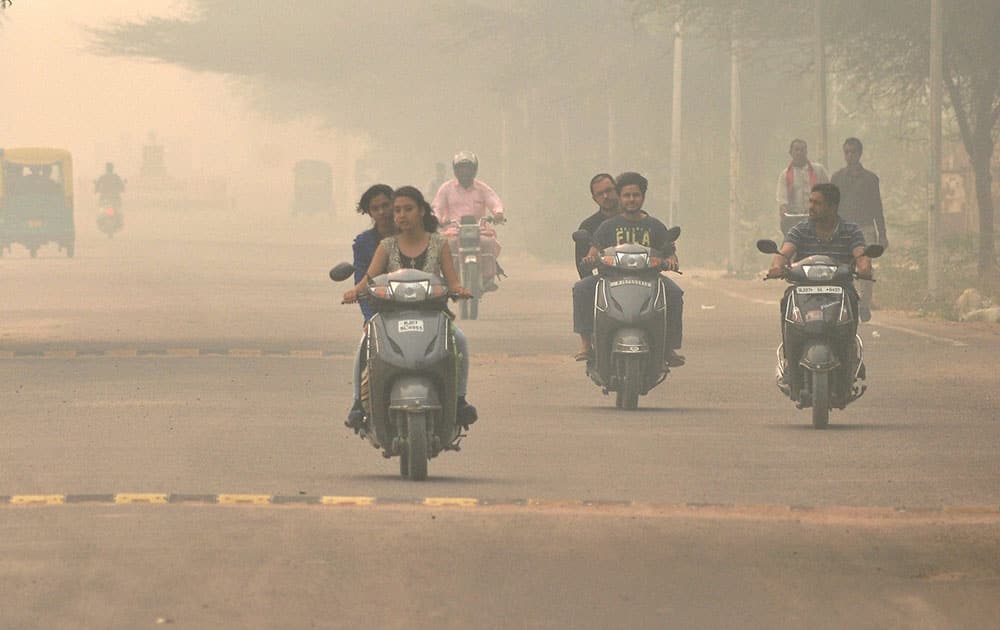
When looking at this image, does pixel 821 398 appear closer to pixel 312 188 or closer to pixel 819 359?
pixel 819 359

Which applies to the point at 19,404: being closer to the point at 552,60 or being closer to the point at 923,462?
the point at 923,462

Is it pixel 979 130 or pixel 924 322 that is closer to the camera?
pixel 924 322

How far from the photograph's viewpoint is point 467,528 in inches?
412

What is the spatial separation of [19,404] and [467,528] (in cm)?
A: 733

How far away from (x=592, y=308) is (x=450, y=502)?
5.98 metres

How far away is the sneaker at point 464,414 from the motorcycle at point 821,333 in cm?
335

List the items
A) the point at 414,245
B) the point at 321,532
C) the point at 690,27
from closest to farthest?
the point at 321,532 → the point at 414,245 → the point at 690,27

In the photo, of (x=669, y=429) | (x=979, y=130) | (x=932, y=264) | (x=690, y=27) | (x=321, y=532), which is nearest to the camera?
(x=321, y=532)

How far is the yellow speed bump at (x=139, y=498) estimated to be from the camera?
11312mm

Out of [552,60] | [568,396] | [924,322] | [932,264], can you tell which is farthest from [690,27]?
[568,396]

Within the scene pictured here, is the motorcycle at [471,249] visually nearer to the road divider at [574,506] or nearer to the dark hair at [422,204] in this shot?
the dark hair at [422,204]

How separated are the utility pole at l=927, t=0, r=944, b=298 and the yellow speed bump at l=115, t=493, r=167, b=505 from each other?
21.9 m

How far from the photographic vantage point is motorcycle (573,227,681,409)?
1641 cm

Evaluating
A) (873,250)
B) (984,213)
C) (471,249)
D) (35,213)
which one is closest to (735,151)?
(984,213)
